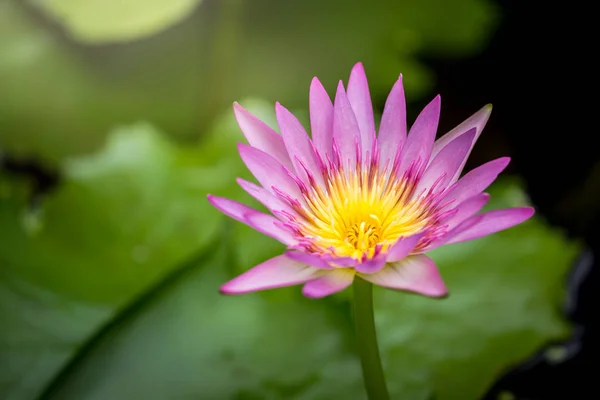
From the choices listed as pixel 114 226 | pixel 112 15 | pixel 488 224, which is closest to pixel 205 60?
pixel 112 15

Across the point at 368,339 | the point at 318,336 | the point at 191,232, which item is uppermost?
the point at 191,232

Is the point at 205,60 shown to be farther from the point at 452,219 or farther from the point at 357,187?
the point at 452,219

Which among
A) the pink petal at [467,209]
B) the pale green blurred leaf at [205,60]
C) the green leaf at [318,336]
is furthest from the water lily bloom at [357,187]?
the pale green blurred leaf at [205,60]

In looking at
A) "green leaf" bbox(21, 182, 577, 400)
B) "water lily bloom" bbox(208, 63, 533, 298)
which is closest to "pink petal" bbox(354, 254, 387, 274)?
"water lily bloom" bbox(208, 63, 533, 298)

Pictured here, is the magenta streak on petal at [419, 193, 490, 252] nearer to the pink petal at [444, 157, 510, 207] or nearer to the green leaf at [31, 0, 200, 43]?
the pink petal at [444, 157, 510, 207]

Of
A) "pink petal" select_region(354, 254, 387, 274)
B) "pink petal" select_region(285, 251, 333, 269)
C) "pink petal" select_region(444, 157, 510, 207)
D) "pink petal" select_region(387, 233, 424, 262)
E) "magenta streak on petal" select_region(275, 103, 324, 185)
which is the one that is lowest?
"pink petal" select_region(354, 254, 387, 274)
